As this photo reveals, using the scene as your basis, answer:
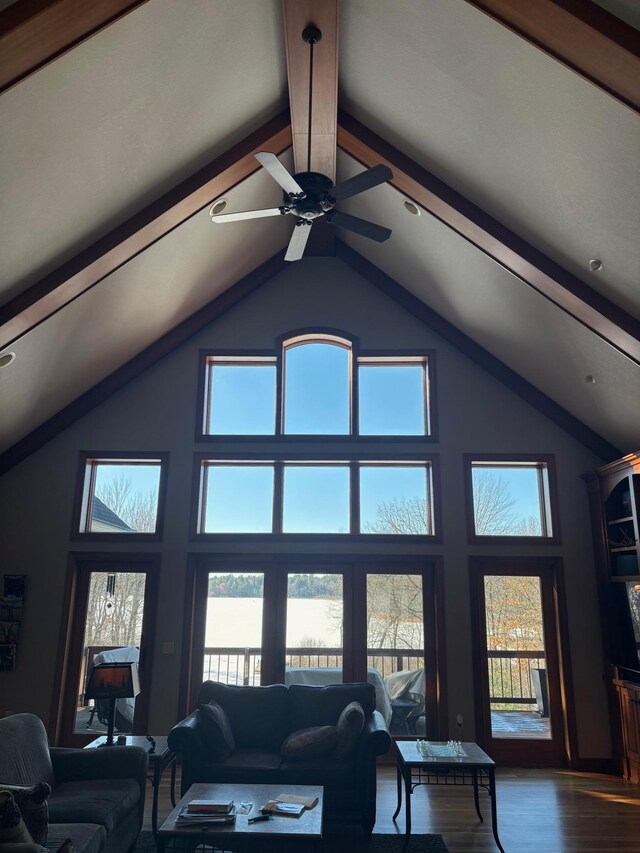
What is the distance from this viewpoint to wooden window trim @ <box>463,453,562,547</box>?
6.54 m

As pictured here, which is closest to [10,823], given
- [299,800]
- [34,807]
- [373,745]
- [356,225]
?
[34,807]

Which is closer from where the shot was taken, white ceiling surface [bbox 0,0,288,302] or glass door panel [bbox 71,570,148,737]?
white ceiling surface [bbox 0,0,288,302]

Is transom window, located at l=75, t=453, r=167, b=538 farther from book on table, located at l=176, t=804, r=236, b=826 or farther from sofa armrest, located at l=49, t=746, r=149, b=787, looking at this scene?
book on table, located at l=176, t=804, r=236, b=826

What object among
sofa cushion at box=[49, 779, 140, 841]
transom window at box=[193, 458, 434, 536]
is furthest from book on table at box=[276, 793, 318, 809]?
transom window at box=[193, 458, 434, 536]

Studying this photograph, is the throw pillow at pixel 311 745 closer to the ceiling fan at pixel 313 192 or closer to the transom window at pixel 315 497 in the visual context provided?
the transom window at pixel 315 497

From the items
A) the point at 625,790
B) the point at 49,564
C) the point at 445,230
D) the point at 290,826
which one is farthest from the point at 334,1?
the point at 625,790

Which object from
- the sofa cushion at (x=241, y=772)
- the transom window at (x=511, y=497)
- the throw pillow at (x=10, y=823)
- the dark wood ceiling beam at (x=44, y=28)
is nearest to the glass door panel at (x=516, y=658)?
the transom window at (x=511, y=497)

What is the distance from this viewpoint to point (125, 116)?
4.11 meters

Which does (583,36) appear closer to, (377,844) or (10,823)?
(10,823)

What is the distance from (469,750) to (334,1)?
516 cm

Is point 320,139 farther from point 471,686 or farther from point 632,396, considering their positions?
point 471,686

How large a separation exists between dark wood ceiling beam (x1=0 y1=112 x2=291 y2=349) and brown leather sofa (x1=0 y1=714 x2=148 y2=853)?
287 cm

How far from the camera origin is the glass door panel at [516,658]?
6219mm

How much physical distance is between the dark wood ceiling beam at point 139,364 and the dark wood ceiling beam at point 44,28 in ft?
12.1
